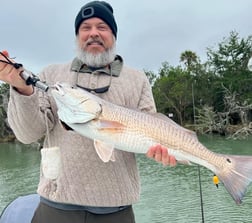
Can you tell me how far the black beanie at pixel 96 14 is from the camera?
279cm

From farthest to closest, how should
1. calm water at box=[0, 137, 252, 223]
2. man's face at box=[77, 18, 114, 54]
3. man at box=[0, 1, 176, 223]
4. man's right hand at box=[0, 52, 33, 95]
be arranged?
calm water at box=[0, 137, 252, 223] < man's face at box=[77, 18, 114, 54] < man at box=[0, 1, 176, 223] < man's right hand at box=[0, 52, 33, 95]

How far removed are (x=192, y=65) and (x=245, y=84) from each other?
7.10 metres

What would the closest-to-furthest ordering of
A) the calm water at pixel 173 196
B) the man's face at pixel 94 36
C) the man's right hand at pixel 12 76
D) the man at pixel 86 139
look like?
the man's right hand at pixel 12 76
the man at pixel 86 139
the man's face at pixel 94 36
the calm water at pixel 173 196

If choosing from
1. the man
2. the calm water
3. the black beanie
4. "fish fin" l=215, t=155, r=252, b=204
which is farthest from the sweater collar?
the calm water

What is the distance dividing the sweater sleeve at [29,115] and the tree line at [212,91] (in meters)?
39.4

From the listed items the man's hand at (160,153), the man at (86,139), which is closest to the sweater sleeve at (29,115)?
the man at (86,139)

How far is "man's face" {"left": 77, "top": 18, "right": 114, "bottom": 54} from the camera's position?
109 inches

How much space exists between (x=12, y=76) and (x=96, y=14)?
85 cm

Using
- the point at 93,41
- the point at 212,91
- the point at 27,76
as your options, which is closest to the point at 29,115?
the point at 27,76

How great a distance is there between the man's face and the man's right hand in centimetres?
63

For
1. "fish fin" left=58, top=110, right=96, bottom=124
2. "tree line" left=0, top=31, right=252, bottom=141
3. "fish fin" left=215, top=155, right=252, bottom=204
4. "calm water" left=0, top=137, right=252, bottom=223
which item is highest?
"tree line" left=0, top=31, right=252, bottom=141

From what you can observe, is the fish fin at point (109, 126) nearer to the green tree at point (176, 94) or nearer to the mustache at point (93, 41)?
the mustache at point (93, 41)

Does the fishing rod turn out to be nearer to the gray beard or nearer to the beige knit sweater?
the beige knit sweater

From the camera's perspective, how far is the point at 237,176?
2.36m
